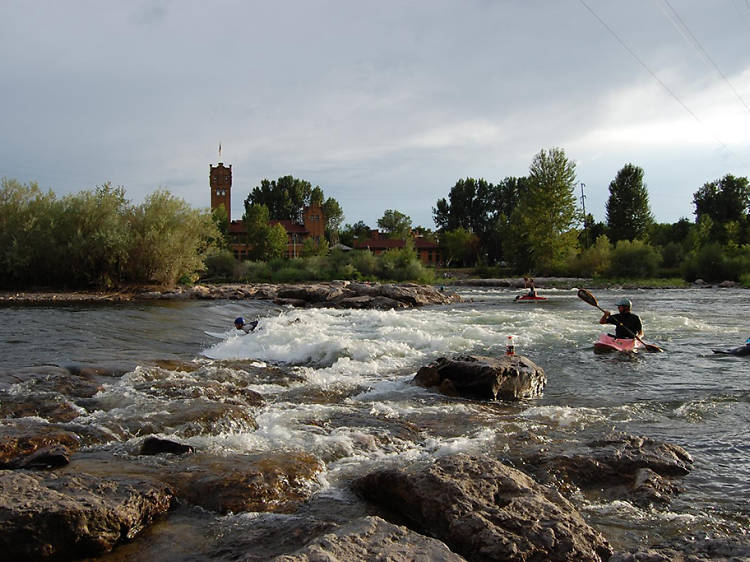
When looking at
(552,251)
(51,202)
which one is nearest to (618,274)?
(552,251)

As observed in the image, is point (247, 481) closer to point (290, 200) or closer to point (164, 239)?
point (164, 239)

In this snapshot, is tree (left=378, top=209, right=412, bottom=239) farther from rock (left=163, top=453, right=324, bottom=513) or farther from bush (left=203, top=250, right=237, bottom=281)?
rock (left=163, top=453, right=324, bottom=513)

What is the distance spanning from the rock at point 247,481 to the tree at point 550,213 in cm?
5575

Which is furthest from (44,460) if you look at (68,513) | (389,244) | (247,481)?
(389,244)

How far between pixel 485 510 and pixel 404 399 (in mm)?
4396

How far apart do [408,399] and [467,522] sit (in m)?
4.52

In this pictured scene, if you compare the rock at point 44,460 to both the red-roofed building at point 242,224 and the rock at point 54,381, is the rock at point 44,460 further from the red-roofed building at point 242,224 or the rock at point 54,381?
the red-roofed building at point 242,224

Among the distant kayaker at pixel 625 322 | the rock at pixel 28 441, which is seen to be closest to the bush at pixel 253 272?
the distant kayaker at pixel 625 322

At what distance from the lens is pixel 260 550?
11.6 feet

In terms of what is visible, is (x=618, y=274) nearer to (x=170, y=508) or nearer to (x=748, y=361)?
(x=748, y=361)

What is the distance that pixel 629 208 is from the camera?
68.1m

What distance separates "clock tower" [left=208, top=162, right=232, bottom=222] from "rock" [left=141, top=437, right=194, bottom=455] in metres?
99.9

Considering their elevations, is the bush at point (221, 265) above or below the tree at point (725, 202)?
below

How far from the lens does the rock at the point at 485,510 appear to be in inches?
136
